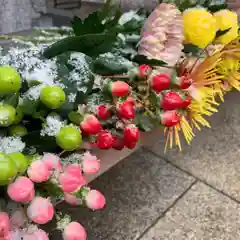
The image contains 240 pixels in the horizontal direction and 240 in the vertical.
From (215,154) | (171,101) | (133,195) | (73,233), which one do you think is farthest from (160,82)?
(215,154)

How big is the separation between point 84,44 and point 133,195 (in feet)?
1.18

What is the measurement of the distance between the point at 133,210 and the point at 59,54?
1.16 ft

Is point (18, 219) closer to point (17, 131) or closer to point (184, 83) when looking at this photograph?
point (17, 131)

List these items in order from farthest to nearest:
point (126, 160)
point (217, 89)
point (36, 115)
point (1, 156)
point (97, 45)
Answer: point (126, 160)
point (217, 89)
point (97, 45)
point (36, 115)
point (1, 156)

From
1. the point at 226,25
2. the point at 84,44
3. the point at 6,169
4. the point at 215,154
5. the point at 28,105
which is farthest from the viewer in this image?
the point at 215,154

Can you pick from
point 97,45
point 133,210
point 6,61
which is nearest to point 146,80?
point 97,45

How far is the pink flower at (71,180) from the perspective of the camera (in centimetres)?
38

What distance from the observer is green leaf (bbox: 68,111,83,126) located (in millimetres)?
469

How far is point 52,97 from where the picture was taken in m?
0.44

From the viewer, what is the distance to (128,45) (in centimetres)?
63

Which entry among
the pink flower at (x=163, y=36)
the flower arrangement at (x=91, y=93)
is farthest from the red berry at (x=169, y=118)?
the pink flower at (x=163, y=36)

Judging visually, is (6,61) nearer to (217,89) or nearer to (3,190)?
(3,190)

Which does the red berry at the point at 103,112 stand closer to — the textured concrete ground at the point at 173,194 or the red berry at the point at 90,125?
the red berry at the point at 90,125

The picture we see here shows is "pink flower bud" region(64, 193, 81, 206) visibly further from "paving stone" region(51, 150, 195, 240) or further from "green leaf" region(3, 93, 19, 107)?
"paving stone" region(51, 150, 195, 240)
